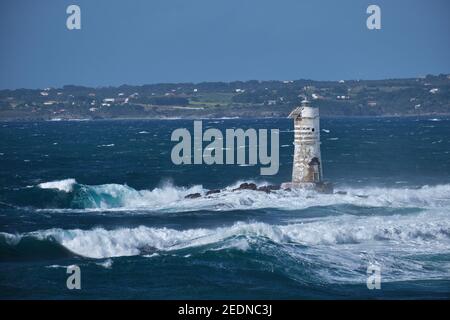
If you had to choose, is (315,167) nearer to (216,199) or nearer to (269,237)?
(216,199)

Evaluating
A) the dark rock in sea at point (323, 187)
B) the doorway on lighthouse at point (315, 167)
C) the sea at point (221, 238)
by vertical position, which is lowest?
the sea at point (221, 238)

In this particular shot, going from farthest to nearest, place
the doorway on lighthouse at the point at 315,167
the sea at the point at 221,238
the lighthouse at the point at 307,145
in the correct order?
1. the doorway on lighthouse at the point at 315,167
2. the lighthouse at the point at 307,145
3. the sea at the point at 221,238

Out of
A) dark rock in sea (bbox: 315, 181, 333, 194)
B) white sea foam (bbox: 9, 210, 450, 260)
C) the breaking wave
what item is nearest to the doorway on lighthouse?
dark rock in sea (bbox: 315, 181, 333, 194)

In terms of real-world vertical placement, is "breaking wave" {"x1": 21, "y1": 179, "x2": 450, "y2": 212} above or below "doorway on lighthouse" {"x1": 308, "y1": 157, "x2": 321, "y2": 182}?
below

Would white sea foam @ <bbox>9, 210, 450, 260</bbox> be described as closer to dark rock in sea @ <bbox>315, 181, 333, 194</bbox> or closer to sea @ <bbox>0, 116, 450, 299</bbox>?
sea @ <bbox>0, 116, 450, 299</bbox>

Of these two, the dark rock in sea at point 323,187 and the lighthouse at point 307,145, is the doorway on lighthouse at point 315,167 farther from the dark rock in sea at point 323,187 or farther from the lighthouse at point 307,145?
the dark rock in sea at point 323,187

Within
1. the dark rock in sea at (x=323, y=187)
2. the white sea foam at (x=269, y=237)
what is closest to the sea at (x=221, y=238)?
the white sea foam at (x=269, y=237)

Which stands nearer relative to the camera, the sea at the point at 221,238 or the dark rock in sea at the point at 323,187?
the sea at the point at 221,238
